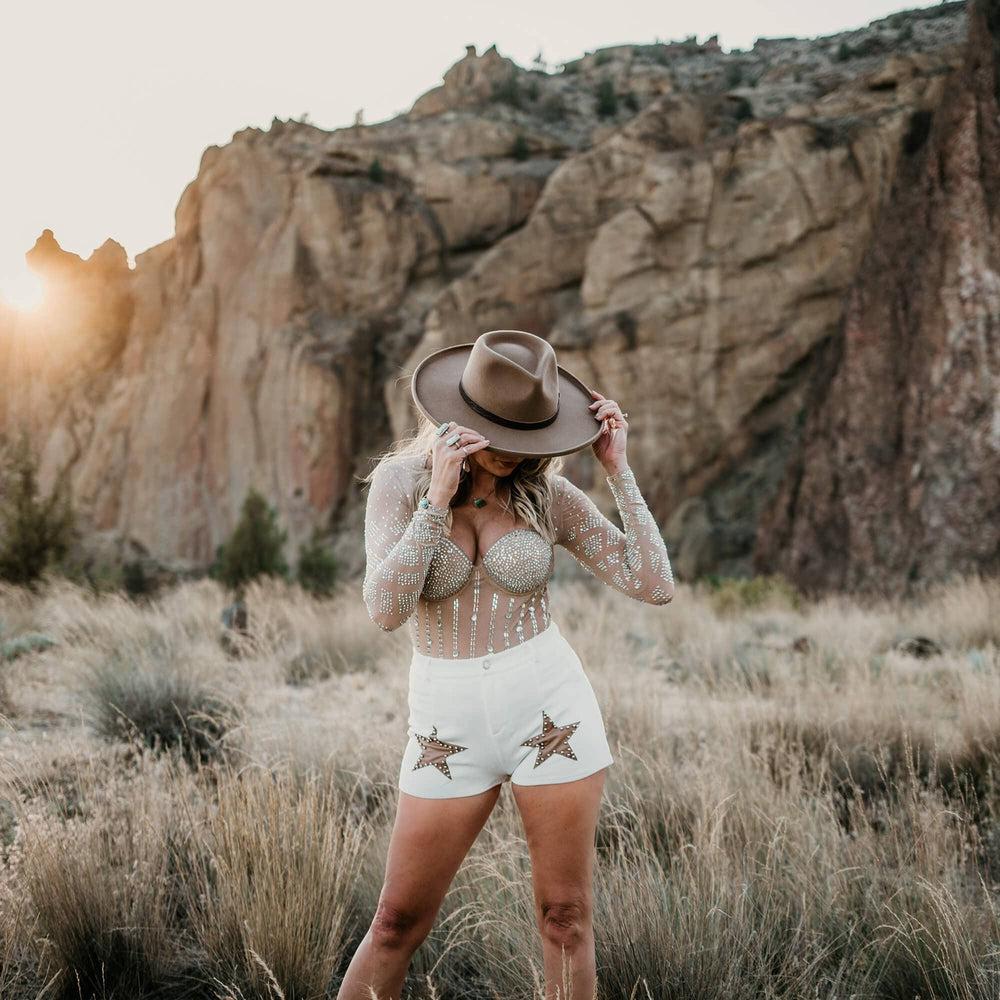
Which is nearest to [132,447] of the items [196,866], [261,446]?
[261,446]

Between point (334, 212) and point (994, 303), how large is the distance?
21.8m

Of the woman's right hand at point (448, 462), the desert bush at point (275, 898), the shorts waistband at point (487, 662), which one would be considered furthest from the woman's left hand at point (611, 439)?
the desert bush at point (275, 898)

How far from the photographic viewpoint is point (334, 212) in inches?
1162

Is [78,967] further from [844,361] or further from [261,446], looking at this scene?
[261,446]

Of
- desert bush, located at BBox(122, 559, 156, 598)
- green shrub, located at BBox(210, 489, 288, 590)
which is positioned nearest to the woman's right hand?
green shrub, located at BBox(210, 489, 288, 590)

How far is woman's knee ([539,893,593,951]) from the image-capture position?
90.0 inches

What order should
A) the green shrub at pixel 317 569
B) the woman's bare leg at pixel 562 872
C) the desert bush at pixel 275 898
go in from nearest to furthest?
the woman's bare leg at pixel 562 872 < the desert bush at pixel 275 898 < the green shrub at pixel 317 569

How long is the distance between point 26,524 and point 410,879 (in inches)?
533

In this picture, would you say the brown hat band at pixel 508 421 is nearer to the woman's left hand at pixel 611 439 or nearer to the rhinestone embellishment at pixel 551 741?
the woman's left hand at pixel 611 439

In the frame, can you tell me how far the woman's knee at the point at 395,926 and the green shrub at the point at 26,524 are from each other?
12.2m

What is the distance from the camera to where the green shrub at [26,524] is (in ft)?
44.2

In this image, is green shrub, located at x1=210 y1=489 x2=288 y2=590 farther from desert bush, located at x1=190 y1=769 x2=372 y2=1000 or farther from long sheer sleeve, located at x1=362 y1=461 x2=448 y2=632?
long sheer sleeve, located at x1=362 y1=461 x2=448 y2=632

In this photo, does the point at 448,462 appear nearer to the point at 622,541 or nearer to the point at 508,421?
the point at 508,421

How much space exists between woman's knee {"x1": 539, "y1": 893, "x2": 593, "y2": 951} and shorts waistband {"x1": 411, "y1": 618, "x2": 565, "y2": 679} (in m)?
0.62
